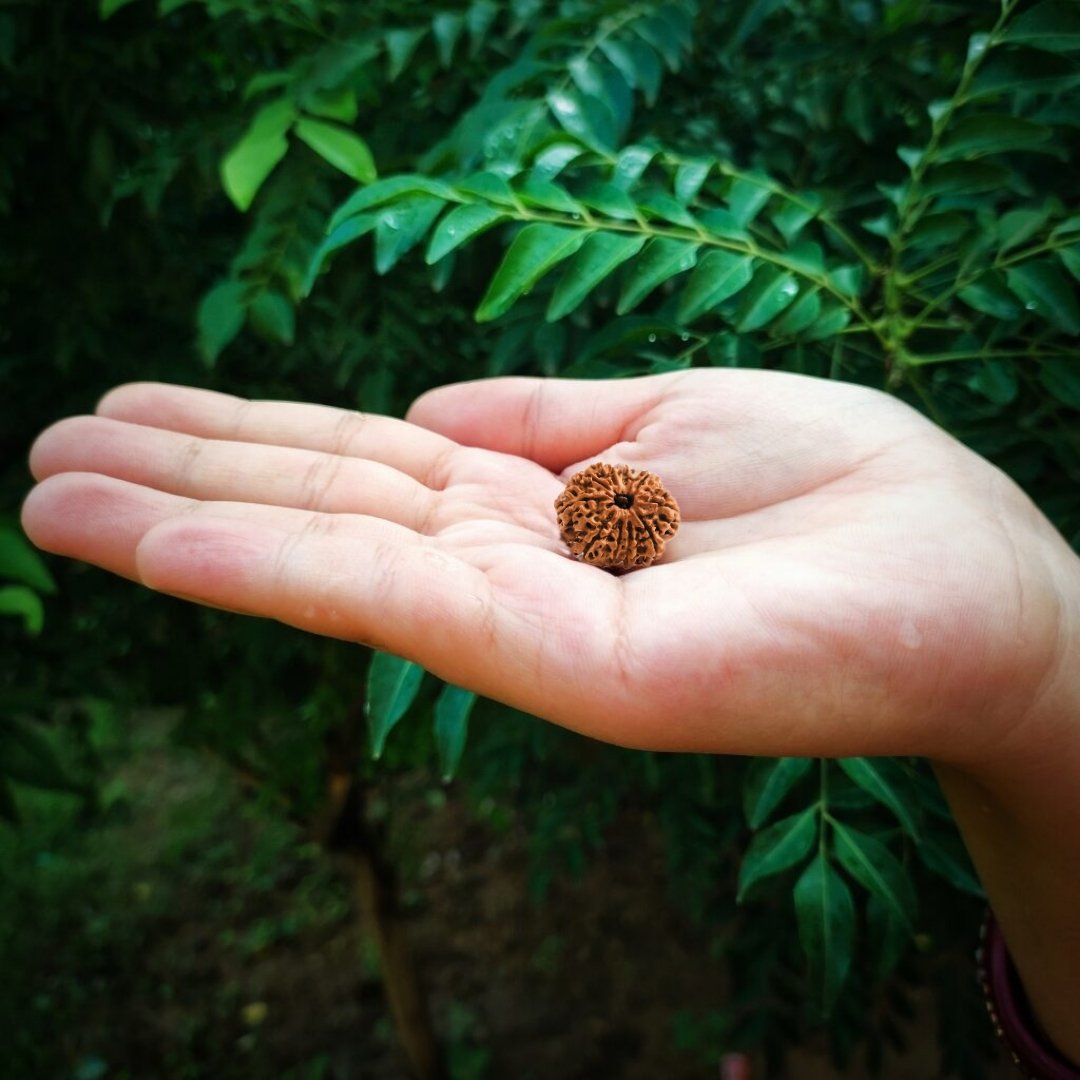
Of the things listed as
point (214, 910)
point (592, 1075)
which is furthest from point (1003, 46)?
point (214, 910)

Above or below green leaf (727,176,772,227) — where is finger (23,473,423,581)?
below

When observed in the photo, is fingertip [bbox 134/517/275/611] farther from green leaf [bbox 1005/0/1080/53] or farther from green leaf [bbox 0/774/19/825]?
green leaf [bbox 1005/0/1080/53]

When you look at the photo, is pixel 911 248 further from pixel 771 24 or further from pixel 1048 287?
pixel 771 24

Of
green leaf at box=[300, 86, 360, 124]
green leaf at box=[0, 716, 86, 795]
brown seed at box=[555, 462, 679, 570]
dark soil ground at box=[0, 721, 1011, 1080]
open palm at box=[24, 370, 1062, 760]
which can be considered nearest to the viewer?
open palm at box=[24, 370, 1062, 760]

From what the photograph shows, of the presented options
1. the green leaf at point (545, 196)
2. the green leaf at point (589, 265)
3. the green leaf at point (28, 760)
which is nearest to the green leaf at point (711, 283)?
the green leaf at point (589, 265)

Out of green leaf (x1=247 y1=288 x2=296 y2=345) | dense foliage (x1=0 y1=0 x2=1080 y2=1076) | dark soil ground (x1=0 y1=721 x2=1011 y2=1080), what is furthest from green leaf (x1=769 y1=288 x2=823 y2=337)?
dark soil ground (x1=0 y1=721 x2=1011 y2=1080)

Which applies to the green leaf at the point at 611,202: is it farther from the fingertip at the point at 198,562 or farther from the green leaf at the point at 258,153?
the fingertip at the point at 198,562
